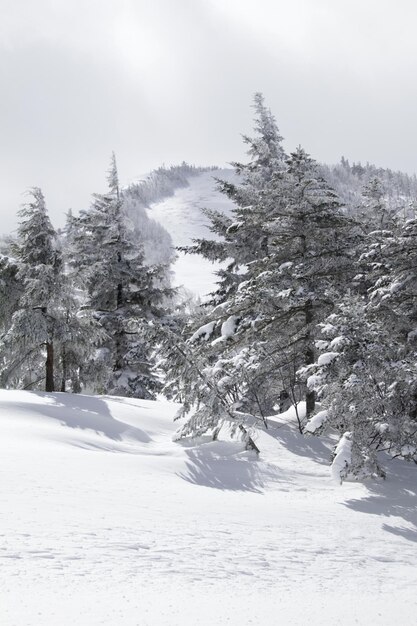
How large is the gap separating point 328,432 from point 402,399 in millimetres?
4485

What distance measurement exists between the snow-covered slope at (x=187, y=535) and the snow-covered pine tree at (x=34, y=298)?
181 inches

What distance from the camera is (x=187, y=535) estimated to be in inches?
246

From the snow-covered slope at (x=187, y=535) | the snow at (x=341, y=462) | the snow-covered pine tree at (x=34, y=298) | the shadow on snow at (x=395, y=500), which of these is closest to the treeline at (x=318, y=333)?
the snow at (x=341, y=462)

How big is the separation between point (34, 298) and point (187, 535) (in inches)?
461

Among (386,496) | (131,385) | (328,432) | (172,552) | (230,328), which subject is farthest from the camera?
(131,385)

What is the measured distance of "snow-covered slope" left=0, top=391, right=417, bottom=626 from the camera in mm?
4402

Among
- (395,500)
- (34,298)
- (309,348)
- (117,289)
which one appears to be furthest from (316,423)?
(117,289)

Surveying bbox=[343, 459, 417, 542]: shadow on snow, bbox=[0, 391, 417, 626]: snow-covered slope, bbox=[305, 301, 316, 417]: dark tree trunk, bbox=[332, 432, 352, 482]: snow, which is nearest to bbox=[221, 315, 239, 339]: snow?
bbox=[305, 301, 316, 417]: dark tree trunk

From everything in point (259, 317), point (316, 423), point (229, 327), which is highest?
point (259, 317)

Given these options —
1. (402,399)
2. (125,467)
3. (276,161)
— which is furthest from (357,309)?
(276,161)

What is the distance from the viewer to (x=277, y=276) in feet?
46.1

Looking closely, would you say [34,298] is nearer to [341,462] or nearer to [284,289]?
[284,289]

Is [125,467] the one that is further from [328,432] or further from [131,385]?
[131,385]

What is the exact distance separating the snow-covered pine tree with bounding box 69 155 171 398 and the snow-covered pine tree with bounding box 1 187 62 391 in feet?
12.2
